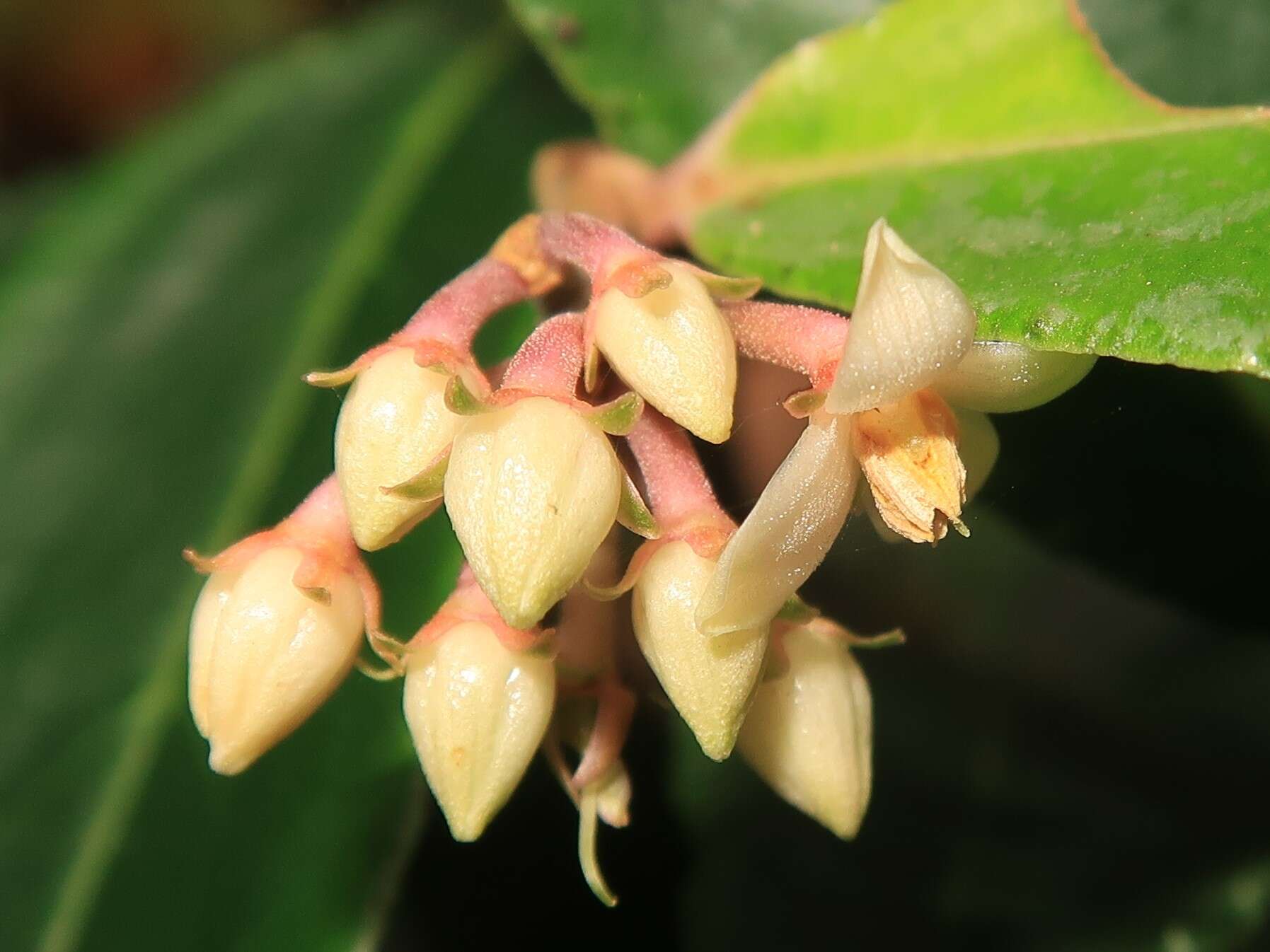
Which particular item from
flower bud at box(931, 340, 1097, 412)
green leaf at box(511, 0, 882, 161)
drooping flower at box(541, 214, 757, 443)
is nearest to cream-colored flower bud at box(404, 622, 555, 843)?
drooping flower at box(541, 214, 757, 443)

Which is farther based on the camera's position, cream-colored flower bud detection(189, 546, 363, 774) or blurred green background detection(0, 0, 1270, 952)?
blurred green background detection(0, 0, 1270, 952)

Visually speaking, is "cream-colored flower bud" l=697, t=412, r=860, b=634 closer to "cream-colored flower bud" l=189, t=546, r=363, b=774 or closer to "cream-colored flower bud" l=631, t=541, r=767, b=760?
"cream-colored flower bud" l=631, t=541, r=767, b=760

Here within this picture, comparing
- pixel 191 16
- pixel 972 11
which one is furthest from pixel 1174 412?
pixel 191 16

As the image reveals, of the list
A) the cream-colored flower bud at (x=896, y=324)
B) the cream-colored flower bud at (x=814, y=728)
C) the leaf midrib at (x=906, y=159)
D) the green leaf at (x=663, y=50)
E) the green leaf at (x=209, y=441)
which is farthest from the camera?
the green leaf at (x=663, y=50)

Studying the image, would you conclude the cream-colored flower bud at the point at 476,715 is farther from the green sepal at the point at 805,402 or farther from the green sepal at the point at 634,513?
the green sepal at the point at 805,402

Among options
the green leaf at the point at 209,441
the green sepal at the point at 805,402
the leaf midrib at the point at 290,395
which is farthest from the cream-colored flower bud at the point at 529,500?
the leaf midrib at the point at 290,395

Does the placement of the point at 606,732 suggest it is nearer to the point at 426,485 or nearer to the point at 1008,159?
the point at 426,485

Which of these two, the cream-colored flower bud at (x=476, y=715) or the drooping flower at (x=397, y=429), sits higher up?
the drooping flower at (x=397, y=429)
